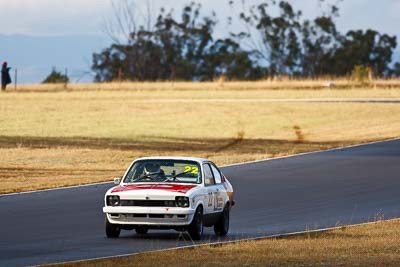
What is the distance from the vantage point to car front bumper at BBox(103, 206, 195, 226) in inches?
784

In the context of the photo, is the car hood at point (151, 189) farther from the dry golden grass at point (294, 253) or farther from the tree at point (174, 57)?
the tree at point (174, 57)

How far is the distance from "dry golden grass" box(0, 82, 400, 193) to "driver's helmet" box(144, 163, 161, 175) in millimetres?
9205

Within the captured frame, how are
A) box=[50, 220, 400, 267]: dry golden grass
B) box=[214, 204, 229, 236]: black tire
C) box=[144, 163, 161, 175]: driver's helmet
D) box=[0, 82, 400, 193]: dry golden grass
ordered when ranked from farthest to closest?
box=[0, 82, 400, 193]: dry golden grass < box=[214, 204, 229, 236]: black tire < box=[144, 163, 161, 175]: driver's helmet < box=[50, 220, 400, 267]: dry golden grass

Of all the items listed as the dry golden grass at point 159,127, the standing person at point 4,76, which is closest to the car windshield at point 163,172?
the dry golden grass at point 159,127

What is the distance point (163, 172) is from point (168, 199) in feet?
4.04

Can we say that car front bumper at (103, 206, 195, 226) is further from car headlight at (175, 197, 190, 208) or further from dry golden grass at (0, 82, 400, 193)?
dry golden grass at (0, 82, 400, 193)

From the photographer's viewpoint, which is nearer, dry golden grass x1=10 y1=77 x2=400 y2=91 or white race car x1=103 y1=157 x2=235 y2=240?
white race car x1=103 y1=157 x2=235 y2=240

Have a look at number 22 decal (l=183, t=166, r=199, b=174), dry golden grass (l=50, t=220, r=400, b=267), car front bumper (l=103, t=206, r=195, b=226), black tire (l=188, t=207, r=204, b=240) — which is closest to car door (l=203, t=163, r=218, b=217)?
number 22 decal (l=183, t=166, r=199, b=174)

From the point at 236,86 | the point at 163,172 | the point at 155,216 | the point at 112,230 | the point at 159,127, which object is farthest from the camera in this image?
the point at 236,86

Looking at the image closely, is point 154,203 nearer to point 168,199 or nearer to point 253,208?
point 168,199

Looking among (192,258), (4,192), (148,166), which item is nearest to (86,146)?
(4,192)

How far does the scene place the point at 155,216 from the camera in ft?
65.4

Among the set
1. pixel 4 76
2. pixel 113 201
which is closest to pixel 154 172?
pixel 113 201

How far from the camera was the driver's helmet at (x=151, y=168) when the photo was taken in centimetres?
2114
